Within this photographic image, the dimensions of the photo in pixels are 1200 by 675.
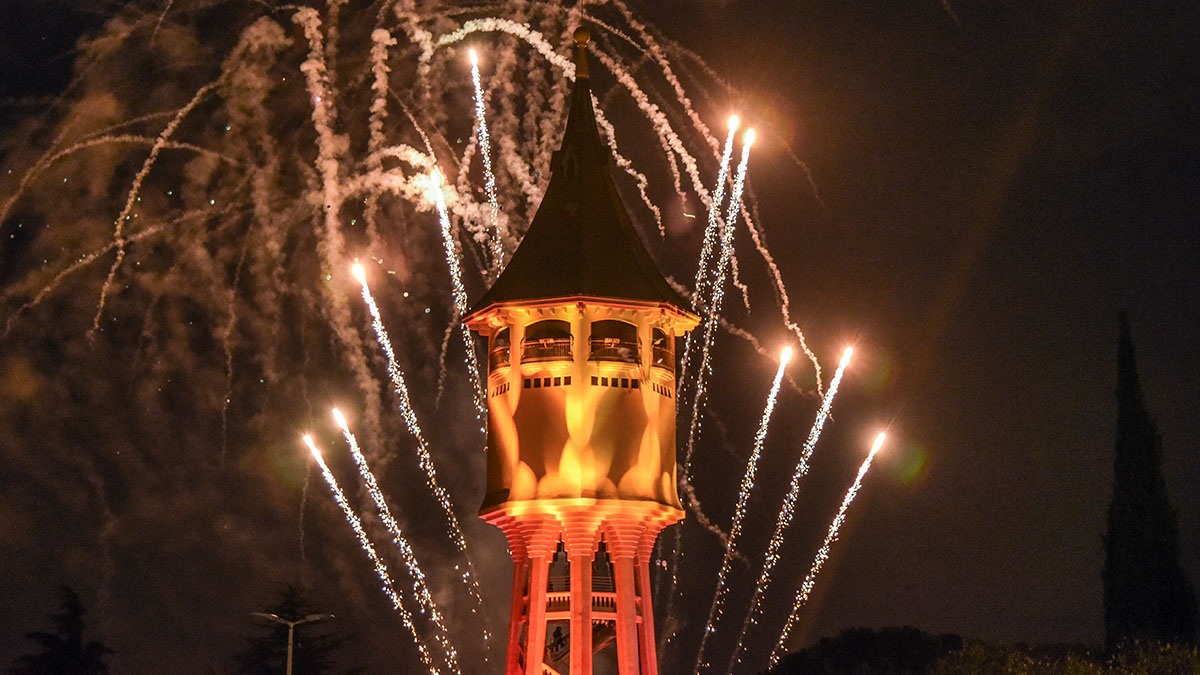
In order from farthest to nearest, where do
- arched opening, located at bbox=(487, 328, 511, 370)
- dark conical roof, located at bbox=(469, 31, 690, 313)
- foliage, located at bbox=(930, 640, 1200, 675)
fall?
arched opening, located at bbox=(487, 328, 511, 370) → dark conical roof, located at bbox=(469, 31, 690, 313) → foliage, located at bbox=(930, 640, 1200, 675)

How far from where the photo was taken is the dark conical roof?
49344mm

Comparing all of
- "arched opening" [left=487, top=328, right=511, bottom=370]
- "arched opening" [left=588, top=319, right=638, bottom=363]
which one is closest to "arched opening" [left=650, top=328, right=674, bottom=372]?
"arched opening" [left=588, top=319, right=638, bottom=363]

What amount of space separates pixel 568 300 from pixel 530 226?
3.75m

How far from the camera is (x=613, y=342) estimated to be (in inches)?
1923

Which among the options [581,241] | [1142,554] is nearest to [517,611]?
[581,241]

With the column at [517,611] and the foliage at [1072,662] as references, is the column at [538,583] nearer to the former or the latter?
the column at [517,611]

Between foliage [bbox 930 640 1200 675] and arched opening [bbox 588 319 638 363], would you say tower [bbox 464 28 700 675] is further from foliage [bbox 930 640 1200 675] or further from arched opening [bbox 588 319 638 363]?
foliage [bbox 930 640 1200 675]

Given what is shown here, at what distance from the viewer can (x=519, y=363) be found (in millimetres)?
48969

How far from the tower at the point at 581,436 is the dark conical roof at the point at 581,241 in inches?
2.3

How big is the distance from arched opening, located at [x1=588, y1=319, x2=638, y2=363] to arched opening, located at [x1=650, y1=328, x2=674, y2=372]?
2.47ft

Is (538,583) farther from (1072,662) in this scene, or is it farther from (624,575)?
(1072,662)

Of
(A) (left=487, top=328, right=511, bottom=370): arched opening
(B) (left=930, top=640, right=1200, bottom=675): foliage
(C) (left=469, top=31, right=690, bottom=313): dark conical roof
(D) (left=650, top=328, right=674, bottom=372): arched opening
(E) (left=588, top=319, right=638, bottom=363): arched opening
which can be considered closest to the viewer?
(E) (left=588, top=319, right=638, bottom=363): arched opening

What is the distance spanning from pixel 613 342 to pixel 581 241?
313cm

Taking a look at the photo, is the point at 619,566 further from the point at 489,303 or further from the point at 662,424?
the point at 489,303
